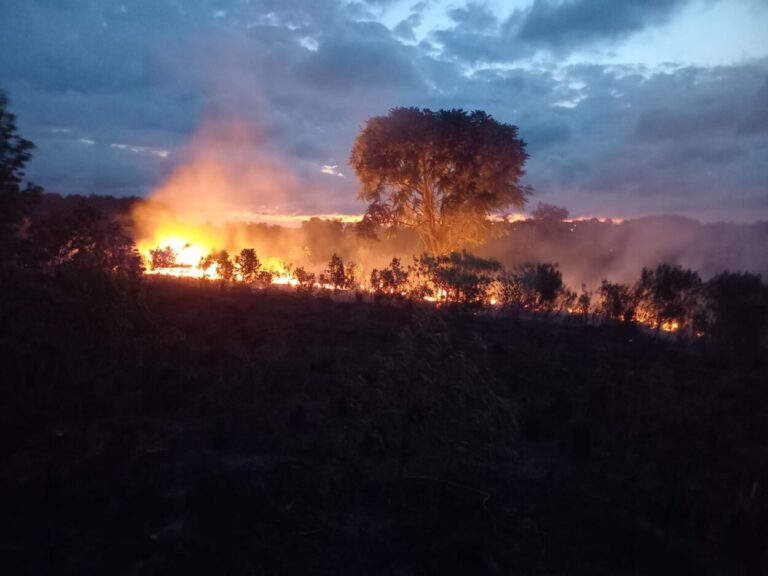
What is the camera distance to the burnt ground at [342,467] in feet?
15.8

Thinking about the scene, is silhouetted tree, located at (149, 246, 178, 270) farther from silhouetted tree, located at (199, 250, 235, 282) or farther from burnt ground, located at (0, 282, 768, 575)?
burnt ground, located at (0, 282, 768, 575)

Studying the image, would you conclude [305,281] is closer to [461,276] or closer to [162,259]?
[461,276]

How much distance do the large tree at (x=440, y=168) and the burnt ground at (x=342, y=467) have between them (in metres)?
15.8

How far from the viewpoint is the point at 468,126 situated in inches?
1001

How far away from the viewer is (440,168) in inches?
1018

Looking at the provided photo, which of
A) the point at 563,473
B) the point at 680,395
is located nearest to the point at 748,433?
the point at 680,395

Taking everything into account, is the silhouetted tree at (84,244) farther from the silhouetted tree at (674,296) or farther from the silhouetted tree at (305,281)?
the silhouetted tree at (674,296)

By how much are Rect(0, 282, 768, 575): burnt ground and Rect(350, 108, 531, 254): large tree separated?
1583 centimetres

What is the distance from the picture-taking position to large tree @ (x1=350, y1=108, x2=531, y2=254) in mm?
25297

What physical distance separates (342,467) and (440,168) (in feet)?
69.6

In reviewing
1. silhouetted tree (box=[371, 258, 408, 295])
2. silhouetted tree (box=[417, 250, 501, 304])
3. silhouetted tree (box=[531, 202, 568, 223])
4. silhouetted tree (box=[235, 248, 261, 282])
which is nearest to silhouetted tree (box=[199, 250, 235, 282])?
silhouetted tree (box=[235, 248, 261, 282])

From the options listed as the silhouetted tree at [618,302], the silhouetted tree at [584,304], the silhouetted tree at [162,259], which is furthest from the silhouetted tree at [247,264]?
the silhouetted tree at [618,302]

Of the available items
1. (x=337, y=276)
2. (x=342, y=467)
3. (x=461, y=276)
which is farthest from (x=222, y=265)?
(x=342, y=467)

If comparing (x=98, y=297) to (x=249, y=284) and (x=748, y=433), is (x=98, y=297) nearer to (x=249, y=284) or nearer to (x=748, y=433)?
(x=748, y=433)
